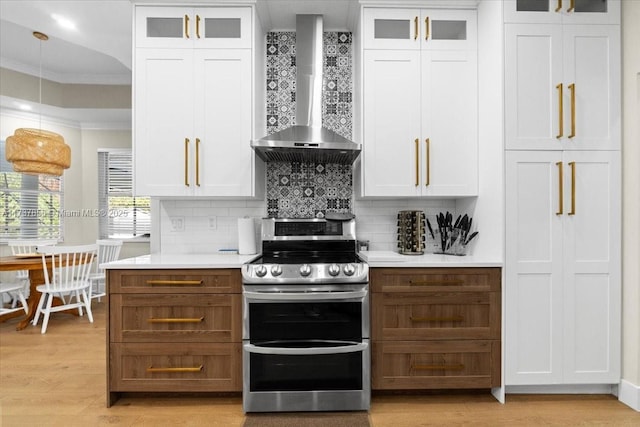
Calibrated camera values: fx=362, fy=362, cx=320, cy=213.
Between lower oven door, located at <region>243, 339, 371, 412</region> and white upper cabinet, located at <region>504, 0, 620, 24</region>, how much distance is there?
7.39 ft

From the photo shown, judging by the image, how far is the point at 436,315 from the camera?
7.34ft

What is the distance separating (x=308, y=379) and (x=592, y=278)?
73.2 inches

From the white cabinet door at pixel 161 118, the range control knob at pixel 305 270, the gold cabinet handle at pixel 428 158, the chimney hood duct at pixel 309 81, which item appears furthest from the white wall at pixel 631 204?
the white cabinet door at pixel 161 118

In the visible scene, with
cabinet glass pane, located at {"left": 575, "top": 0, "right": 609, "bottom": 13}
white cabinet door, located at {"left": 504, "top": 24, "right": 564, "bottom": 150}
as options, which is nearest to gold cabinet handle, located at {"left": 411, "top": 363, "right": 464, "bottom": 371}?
white cabinet door, located at {"left": 504, "top": 24, "right": 564, "bottom": 150}

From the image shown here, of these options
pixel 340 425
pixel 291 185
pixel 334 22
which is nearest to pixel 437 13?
pixel 334 22

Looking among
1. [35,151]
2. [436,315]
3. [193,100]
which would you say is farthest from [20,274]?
[436,315]

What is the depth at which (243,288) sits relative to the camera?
215 centimetres

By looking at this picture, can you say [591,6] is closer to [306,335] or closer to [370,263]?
[370,263]

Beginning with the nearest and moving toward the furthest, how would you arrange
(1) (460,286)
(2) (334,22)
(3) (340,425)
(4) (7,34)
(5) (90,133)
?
(3) (340,425), (1) (460,286), (2) (334,22), (4) (7,34), (5) (90,133)

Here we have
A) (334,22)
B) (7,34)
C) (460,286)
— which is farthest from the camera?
(7,34)

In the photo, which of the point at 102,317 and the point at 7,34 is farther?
the point at 102,317

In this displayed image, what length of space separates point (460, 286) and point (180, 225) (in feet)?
7.03

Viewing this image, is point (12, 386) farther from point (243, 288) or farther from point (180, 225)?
point (243, 288)

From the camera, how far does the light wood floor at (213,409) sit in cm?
207
